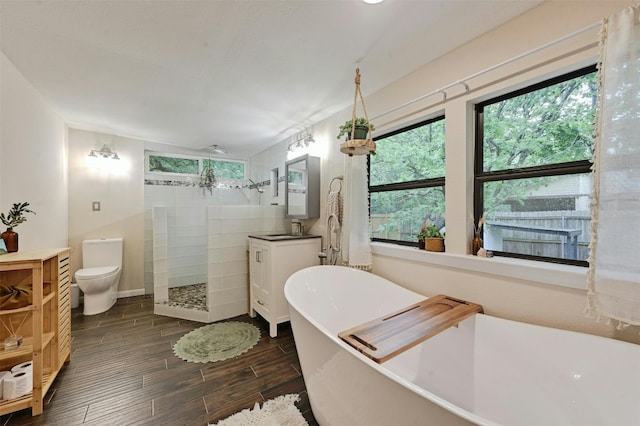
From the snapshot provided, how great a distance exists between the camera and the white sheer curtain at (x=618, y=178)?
1.03 m

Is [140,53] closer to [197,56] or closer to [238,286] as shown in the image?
→ [197,56]

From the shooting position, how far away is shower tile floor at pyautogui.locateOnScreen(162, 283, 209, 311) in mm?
2992

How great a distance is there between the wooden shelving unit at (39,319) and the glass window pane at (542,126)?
9.95 ft

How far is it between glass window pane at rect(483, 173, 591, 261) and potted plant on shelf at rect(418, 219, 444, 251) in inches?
11.6

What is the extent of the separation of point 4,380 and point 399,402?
7.40 ft

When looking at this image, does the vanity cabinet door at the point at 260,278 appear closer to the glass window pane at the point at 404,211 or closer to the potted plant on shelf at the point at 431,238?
the glass window pane at the point at 404,211

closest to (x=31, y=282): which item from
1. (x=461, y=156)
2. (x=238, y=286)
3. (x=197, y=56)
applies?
(x=238, y=286)

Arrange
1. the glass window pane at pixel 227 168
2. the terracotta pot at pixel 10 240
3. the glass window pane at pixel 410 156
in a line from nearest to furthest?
the terracotta pot at pixel 10 240, the glass window pane at pixel 410 156, the glass window pane at pixel 227 168

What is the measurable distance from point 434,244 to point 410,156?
870mm

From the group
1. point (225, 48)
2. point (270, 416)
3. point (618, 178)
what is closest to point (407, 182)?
point (618, 178)

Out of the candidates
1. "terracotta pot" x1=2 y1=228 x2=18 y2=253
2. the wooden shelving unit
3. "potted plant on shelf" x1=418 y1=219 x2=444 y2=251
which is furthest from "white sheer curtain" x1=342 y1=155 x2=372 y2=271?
"terracotta pot" x1=2 y1=228 x2=18 y2=253

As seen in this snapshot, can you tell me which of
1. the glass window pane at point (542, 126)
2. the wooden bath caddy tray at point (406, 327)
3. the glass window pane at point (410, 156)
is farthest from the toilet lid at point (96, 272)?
the glass window pane at point (542, 126)

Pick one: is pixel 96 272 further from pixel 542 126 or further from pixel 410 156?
pixel 542 126

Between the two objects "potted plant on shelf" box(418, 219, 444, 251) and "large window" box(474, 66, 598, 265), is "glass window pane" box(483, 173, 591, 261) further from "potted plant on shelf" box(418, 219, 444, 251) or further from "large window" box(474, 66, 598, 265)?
"potted plant on shelf" box(418, 219, 444, 251)
